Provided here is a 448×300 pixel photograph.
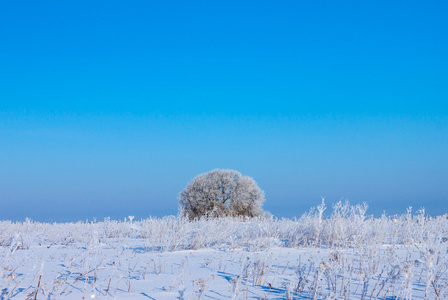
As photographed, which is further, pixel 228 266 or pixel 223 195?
pixel 223 195

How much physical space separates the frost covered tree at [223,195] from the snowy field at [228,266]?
12.0 metres

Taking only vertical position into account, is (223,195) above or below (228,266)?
above

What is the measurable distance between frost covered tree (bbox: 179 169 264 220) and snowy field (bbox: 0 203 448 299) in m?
12.0

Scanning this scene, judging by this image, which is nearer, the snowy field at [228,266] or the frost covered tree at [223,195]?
the snowy field at [228,266]

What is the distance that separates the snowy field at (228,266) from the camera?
12.5 feet

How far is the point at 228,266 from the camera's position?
18.6 ft

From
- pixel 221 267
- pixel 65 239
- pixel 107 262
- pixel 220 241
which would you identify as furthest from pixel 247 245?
pixel 65 239

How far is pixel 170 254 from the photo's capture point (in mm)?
6812

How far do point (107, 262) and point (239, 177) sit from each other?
18.5 m

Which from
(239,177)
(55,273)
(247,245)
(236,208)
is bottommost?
(55,273)

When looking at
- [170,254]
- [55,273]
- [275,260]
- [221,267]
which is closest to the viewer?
[55,273]

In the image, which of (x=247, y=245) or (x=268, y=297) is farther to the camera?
(x=247, y=245)

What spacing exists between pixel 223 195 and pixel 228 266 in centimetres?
1753

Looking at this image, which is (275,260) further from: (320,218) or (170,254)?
(320,218)
